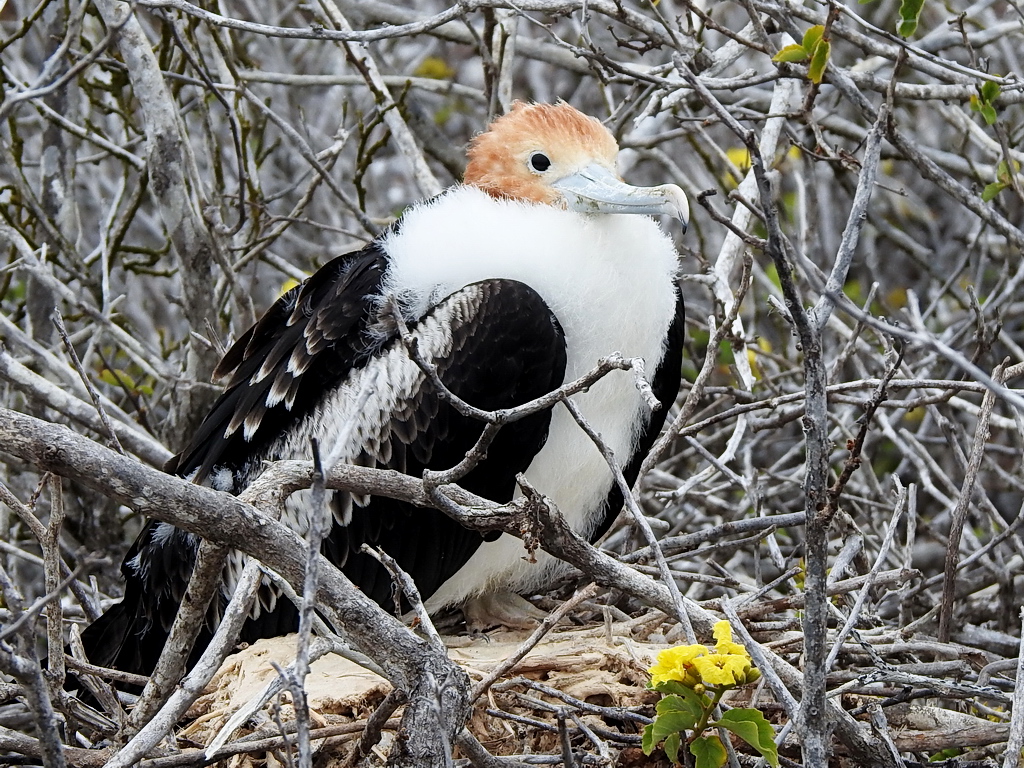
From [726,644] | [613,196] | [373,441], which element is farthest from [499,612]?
[726,644]

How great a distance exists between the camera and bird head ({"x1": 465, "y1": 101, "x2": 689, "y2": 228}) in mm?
2883

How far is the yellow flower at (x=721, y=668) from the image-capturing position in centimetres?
187

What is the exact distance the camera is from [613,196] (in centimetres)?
279

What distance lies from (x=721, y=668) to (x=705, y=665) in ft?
0.08

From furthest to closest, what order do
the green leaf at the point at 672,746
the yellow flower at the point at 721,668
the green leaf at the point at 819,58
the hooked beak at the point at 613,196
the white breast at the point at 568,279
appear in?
the white breast at the point at 568,279 → the hooked beak at the point at 613,196 → the green leaf at the point at 819,58 → the green leaf at the point at 672,746 → the yellow flower at the point at 721,668

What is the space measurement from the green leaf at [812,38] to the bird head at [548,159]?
1.76 feet

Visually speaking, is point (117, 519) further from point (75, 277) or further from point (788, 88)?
point (788, 88)

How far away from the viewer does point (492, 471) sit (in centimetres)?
275

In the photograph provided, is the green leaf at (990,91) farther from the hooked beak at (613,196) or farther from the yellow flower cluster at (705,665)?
the yellow flower cluster at (705,665)

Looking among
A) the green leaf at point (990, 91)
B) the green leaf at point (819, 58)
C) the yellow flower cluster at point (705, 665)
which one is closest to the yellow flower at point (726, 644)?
the yellow flower cluster at point (705, 665)

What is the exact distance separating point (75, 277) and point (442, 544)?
138 cm

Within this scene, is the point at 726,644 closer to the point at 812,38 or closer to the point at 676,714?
the point at 676,714

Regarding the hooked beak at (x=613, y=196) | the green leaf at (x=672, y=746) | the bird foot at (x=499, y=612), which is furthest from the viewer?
the bird foot at (x=499, y=612)

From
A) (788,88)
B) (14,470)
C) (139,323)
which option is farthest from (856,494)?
(139,323)
